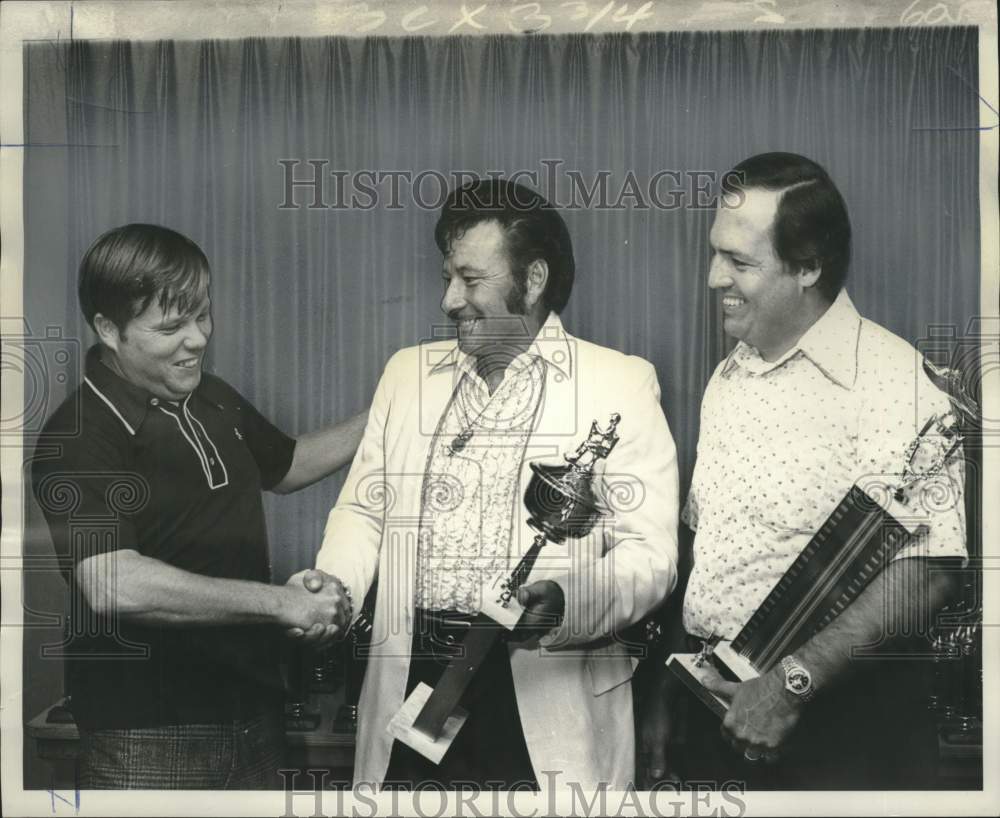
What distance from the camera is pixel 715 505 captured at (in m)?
4.84

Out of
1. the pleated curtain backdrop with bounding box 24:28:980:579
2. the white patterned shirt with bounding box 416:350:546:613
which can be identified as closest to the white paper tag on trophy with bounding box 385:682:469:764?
the white patterned shirt with bounding box 416:350:546:613

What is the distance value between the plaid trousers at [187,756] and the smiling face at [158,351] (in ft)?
4.24

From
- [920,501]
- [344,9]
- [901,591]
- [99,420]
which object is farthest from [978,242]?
[99,420]

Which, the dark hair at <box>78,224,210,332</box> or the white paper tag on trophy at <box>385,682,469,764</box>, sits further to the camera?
the dark hair at <box>78,224,210,332</box>

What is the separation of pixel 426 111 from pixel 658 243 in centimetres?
104

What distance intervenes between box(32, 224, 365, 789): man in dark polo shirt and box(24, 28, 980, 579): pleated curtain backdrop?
0.34 ft

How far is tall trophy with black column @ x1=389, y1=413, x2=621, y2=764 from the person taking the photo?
482 centimetres

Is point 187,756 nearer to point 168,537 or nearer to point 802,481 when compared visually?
point 168,537

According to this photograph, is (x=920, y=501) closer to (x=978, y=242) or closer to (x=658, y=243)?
(x=978, y=242)

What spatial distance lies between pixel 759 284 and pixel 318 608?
209cm

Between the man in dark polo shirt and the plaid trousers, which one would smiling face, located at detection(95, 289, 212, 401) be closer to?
the man in dark polo shirt

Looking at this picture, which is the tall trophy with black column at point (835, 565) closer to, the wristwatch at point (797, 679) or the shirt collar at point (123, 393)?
the wristwatch at point (797, 679)
